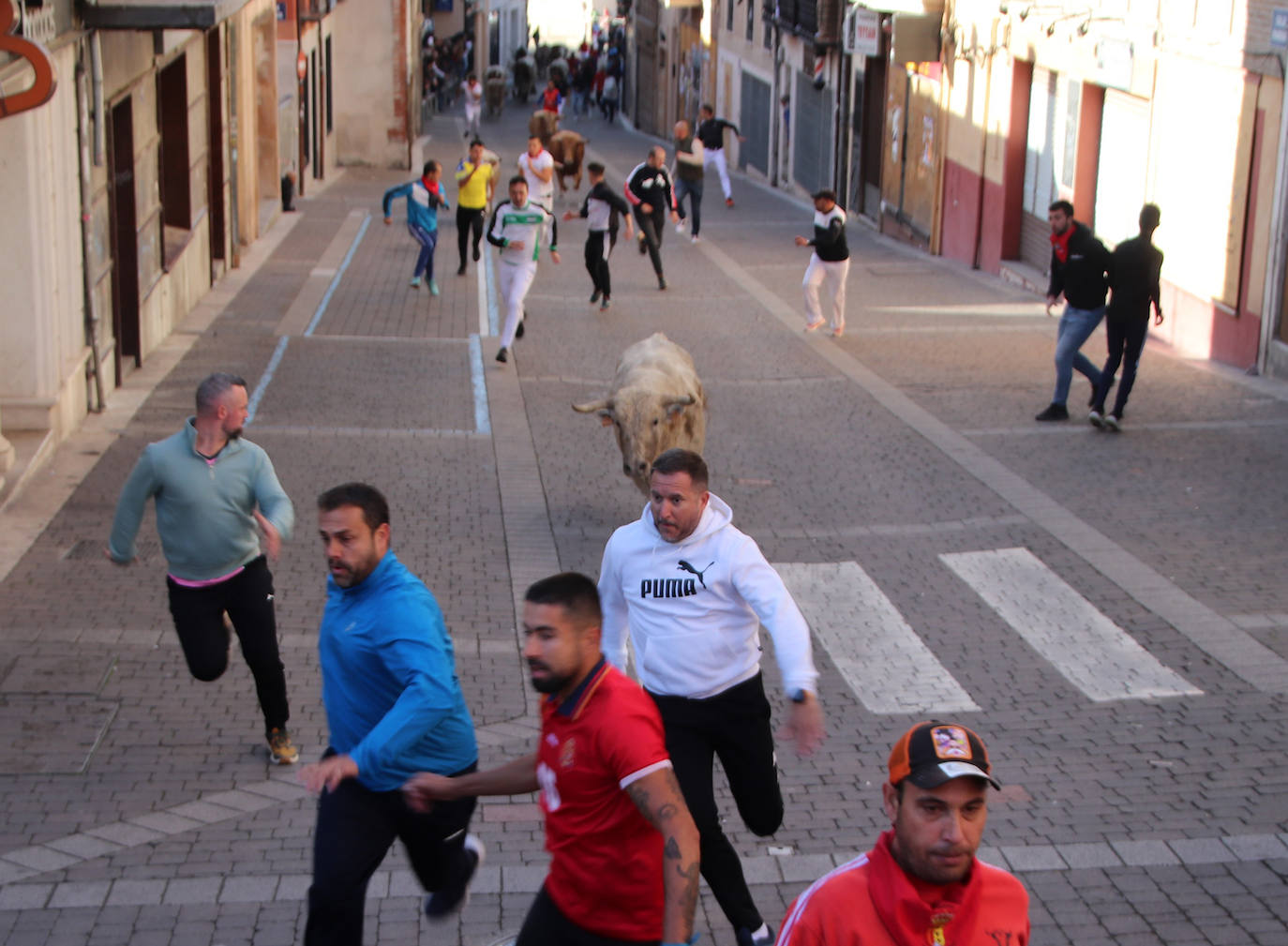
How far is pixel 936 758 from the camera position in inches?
139

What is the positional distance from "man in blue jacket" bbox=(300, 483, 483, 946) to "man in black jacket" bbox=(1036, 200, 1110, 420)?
421 inches

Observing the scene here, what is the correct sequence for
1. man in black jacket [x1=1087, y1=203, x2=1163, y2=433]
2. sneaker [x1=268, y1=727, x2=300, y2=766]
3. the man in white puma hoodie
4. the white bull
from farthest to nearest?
man in black jacket [x1=1087, y1=203, x2=1163, y2=433], the white bull, sneaker [x1=268, y1=727, x2=300, y2=766], the man in white puma hoodie

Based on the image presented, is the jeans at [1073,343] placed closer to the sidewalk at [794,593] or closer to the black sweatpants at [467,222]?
the sidewalk at [794,593]

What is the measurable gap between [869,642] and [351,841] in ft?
17.1

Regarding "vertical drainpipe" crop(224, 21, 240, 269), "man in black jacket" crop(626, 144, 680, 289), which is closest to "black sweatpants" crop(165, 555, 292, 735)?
"man in black jacket" crop(626, 144, 680, 289)

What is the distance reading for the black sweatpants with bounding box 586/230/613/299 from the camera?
2091 cm

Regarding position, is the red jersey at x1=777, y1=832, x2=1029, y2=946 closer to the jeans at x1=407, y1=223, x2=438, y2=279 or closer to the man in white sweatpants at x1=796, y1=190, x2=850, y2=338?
the man in white sweatpants at x1=796, y1=190, x2=850, y2=338

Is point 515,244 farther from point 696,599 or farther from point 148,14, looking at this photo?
point 696,599

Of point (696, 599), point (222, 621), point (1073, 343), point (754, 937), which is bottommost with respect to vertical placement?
point (754, 937)

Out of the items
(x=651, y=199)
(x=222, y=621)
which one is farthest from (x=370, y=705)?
(x=651, y=199)

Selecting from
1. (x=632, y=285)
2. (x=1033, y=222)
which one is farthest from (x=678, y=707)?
(x=1033, y=222)

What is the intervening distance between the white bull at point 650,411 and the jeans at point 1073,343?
15.1 feet

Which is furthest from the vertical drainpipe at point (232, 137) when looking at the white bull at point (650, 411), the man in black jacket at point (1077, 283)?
the white bull at point (650, 411)

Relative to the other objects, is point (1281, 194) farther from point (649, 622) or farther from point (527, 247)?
point (649, 622)
